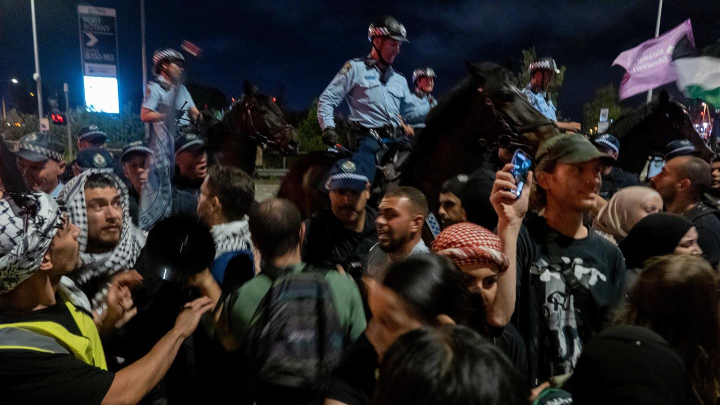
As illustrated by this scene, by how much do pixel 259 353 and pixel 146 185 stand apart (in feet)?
8.33

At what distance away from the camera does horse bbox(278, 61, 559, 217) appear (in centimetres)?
439

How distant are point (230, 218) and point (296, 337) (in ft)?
5.14

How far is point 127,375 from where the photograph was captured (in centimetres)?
198

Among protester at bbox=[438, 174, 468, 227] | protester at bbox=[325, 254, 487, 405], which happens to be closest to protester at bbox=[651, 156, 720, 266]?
protester at bbox=[438, 174, 468, 227]

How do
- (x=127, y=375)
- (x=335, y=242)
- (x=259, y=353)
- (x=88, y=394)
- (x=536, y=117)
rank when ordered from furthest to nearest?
(x=536, y=117) < (x=335, y=242) < (x=259, y=353) < (x=127, y=375) < (x=88, y=394)

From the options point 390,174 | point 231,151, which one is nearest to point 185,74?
point 231,151

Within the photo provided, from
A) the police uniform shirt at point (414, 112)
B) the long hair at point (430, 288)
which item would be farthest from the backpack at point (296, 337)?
the police uniform shirt at point (414, 112)

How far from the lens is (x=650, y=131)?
729 cm

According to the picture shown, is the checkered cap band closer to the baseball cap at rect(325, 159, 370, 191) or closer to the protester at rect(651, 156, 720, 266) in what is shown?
the baseball cap at rect(325, 159, 370, 191)

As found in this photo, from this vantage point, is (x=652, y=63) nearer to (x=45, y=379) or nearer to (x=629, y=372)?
(x=629, y=372)

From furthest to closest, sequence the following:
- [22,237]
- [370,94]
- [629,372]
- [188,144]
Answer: [370,94] → [188,144] → [22,237] → [629,372]

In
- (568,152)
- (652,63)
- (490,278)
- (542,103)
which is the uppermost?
(652,63)

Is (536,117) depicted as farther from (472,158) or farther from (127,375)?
(127,375)

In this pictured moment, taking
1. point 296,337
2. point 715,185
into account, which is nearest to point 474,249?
point 296,337
